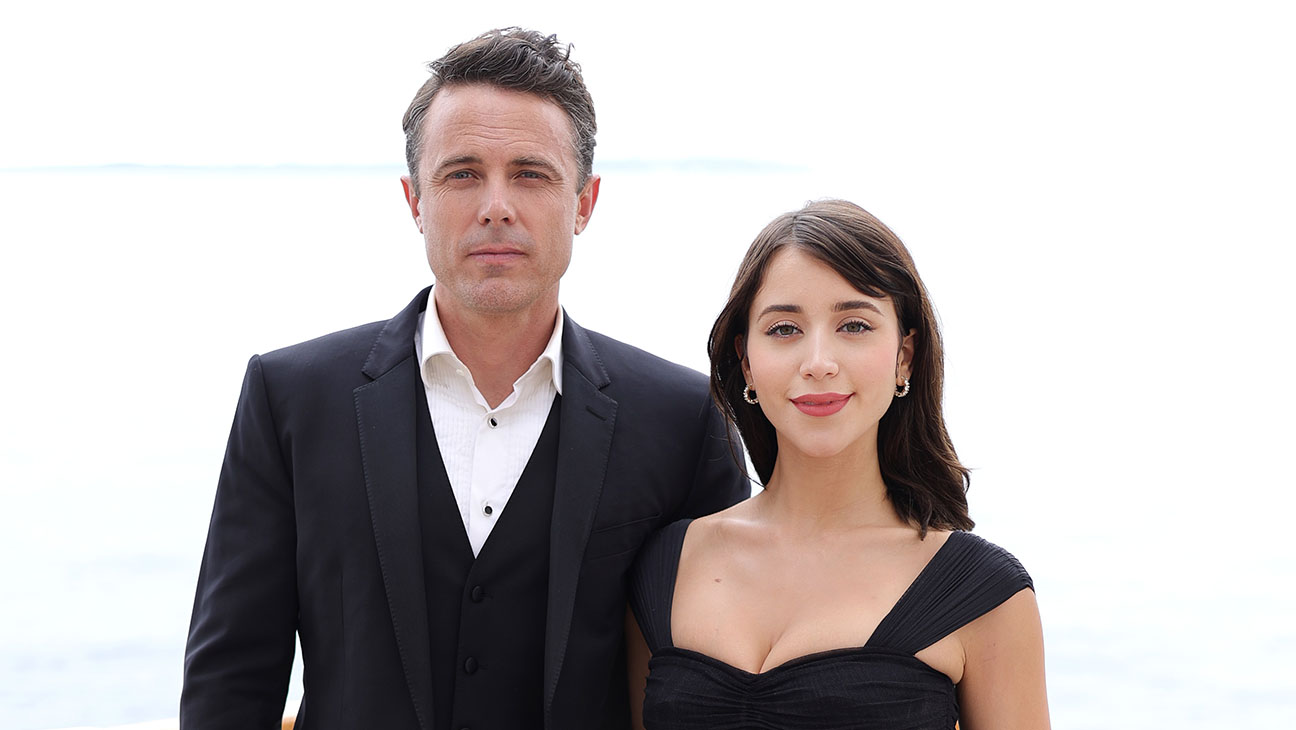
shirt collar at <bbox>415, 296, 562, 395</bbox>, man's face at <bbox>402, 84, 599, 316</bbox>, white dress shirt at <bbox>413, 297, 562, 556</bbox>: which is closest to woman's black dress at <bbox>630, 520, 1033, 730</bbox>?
white dress shirt at <bbox>413, 297, 562, 556</bbox>

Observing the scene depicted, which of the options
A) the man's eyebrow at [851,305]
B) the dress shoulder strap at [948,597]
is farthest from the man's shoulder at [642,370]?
the dress shoulder strap at [948,597]

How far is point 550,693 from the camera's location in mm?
1882

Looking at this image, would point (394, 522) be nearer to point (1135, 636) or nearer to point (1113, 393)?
point (1135, 636)

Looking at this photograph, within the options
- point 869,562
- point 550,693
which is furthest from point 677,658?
point 869,562

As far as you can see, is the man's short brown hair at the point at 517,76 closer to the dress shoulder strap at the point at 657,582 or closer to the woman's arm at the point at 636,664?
the dress shoulder strap at the point at 657,582

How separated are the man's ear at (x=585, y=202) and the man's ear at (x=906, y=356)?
21.4 inches

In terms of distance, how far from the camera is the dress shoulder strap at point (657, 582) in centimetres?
192

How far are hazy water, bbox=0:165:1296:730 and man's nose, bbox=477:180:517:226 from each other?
15.0 ft

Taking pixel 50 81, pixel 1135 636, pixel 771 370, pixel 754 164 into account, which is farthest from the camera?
pixel 754 164

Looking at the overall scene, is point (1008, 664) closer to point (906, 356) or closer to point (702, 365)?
point (906, 356)

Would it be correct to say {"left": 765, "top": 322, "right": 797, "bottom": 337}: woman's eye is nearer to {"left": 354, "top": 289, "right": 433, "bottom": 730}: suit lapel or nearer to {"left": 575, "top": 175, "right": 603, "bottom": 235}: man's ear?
{"left": 575, "top": 175, "right": 603, "bottom": 235}: man's ear

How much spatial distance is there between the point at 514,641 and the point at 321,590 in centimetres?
30

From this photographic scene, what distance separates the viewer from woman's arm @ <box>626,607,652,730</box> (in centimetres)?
203

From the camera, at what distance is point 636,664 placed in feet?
6.70
